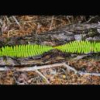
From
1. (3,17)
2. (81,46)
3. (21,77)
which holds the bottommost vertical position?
(21,77)

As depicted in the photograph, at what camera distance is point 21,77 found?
24.9ft

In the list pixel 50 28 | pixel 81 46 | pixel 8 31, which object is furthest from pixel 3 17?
pixel 81 46

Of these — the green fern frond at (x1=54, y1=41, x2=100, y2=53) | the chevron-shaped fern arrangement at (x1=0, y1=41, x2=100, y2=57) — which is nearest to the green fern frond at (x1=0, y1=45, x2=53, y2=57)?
the chevron-shaped fern arrangement at (x1=0, y1=41, x2=100, y2=57)

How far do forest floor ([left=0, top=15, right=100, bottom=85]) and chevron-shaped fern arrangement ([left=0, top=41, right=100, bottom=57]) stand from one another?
93mm

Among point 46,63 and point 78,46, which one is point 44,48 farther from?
point 78,46

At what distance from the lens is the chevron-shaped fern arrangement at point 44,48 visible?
7.54 metres

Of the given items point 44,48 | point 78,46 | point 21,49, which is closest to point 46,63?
point 44,48

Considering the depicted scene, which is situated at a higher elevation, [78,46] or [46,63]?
[78,46]

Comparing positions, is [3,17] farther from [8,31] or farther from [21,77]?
[21,77]

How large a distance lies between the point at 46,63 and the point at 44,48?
0.77ft

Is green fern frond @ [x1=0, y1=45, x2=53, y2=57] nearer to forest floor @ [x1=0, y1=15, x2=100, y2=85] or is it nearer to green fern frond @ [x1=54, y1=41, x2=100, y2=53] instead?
forest floor @ [x1=0, y1=15, x2=100, y2=85]

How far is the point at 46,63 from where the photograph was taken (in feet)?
24.9

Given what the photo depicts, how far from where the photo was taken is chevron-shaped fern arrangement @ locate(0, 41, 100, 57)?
7.54 m

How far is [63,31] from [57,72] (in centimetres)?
64
